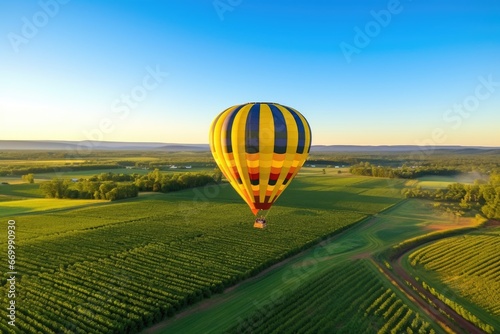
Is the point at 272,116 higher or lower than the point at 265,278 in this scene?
higher

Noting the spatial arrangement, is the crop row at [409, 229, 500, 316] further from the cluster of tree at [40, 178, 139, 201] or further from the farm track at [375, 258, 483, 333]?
the cluster of tree at [40, 178, 139, 201]

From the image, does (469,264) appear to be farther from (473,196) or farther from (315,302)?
→ (473,196)

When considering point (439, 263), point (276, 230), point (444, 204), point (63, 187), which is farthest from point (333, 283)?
point (63, 187)

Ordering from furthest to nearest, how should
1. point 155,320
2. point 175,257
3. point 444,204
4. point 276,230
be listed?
point 444,204
point 276,230
point 175,257
point 155,320

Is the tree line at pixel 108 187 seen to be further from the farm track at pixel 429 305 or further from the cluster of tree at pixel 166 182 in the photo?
the farm track at pixel 429 305

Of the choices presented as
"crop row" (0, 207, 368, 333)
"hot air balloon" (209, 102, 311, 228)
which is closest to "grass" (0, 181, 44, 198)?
"crop row" (0, 207, 368, 333)

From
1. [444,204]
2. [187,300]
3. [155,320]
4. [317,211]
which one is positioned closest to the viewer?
[155,320]

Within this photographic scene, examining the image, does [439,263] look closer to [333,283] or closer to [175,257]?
[333,283]

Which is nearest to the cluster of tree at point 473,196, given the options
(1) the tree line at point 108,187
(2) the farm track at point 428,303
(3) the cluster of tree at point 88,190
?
(2) the farm track at point 428,303
